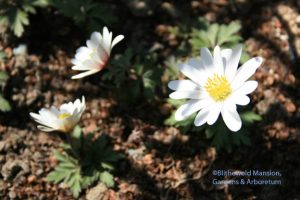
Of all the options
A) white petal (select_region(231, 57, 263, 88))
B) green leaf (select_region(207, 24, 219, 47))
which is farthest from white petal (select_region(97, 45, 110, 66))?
green leaf (select_region(207, 24, 219, 47))

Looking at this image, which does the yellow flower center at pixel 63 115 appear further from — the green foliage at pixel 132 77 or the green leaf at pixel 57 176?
the green foliage at pixel 132 77

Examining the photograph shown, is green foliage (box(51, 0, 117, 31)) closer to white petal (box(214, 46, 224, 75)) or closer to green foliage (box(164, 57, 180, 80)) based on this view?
green foliage (box(164, 57, 180, 80))

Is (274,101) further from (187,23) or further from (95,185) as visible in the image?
(95,185)

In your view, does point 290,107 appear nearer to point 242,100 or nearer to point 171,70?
point 171,70

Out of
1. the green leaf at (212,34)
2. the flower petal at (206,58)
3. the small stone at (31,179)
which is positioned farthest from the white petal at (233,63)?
the small stone at (31,179)

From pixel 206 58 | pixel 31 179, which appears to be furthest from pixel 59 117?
pixel 206 58
